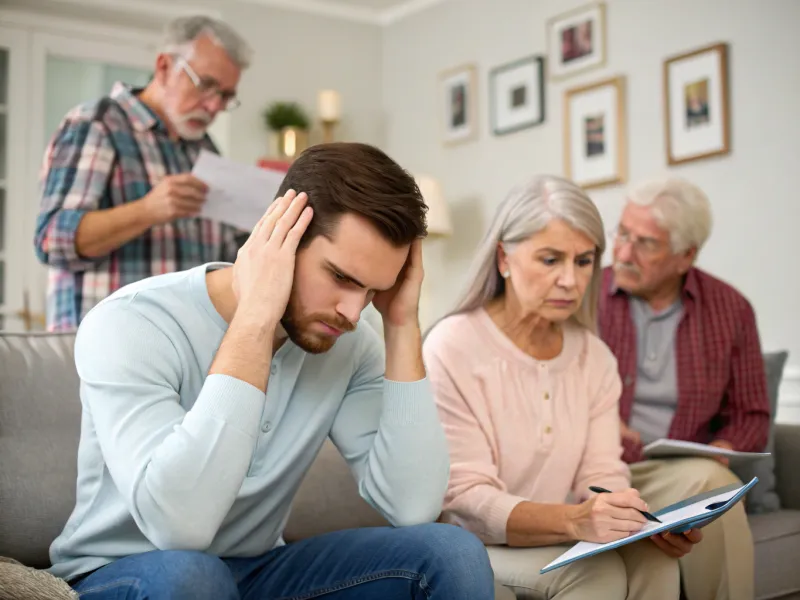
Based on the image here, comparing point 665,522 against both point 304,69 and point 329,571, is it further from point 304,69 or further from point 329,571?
point 304,69

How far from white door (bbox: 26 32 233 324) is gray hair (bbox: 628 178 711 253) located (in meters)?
2.99

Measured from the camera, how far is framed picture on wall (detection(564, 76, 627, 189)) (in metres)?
4.21

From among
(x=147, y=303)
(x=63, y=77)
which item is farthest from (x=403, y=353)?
(x=63, y=77)

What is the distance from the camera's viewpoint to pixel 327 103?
529cm

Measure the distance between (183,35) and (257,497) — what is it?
1.43 meters

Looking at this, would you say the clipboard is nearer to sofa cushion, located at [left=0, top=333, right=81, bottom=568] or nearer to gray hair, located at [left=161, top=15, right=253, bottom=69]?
sofa cushion, located at [left=0, top=333, right=81, bottom=568]

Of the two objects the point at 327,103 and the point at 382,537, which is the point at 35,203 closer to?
the point at 327,103

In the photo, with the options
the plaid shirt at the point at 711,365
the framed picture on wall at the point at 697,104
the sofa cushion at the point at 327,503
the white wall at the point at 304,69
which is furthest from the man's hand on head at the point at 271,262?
the white wall at the point at 304,69

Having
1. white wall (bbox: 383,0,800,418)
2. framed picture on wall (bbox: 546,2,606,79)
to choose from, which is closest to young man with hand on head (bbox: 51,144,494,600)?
white wall (bbox: 383,0,800,418)

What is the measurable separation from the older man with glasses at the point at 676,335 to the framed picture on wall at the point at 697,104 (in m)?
1.26

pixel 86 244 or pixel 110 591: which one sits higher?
pixel 86 244

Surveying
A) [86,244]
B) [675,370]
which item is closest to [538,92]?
[675,370]

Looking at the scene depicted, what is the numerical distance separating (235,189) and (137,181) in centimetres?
26

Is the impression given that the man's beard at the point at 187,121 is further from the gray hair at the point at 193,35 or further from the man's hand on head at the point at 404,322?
the man's hand on head at the point at 404,322
